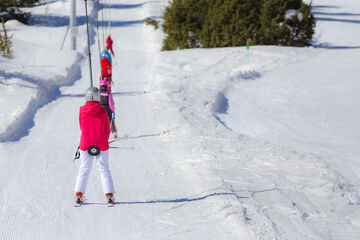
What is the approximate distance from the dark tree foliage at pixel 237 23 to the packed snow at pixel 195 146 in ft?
8.09

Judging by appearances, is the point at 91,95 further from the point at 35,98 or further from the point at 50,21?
the point at 50,21

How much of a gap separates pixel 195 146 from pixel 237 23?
17074 mm

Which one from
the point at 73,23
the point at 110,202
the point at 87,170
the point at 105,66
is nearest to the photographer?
the point at 87,170

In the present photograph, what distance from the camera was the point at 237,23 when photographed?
25.0 metres

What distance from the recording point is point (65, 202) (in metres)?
6.27

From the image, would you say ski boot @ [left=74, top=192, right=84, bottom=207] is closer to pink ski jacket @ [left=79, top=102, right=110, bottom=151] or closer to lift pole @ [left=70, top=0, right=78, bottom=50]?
pink ski jacket @ [left=79, top=102, right=110, bottom=151]

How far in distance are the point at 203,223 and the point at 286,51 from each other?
18495mm

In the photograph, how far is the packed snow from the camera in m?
5.80

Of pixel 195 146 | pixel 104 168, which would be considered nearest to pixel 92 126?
pixel 104 168

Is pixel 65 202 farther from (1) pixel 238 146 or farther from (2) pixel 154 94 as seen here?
(2) pixel 154 94

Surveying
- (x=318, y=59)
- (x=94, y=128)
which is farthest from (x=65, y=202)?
(x=318, y=59)

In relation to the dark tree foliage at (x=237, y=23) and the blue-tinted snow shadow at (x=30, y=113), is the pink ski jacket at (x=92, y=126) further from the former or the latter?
the dark tree foliage at (x=237, y=23)

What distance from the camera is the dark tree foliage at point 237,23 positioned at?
24.7 meters

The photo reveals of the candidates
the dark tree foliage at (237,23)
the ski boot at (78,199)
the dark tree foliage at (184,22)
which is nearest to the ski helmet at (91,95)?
the ski boot at (78,199)
